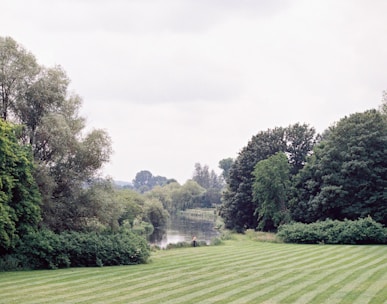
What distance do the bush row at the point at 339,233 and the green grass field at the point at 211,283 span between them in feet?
41.8

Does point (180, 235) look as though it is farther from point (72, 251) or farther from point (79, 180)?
point (72, 251)

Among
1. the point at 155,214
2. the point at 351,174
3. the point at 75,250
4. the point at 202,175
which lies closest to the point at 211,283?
the point at 75,250

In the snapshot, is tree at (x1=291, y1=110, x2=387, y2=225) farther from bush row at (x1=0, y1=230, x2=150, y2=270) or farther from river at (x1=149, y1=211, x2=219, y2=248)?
bush row at (x1=0, y1=230, x2=150, y2=270)

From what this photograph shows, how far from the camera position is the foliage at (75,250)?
70.3 ft

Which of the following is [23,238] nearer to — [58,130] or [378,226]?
[58,130]

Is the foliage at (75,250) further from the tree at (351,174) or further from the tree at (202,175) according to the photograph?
the tree at (202,175)

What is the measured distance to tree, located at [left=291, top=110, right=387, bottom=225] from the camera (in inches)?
1633

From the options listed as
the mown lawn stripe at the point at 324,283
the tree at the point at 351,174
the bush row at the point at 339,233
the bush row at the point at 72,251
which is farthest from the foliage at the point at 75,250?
the tree at the point at 351,174

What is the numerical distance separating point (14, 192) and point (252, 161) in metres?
40.8

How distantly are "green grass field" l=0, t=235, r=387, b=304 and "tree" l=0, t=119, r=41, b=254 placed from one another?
2577 millimetres

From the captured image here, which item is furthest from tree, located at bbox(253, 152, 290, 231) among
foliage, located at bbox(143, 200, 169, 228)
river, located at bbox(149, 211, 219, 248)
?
foliage, located at bbox(143, 200, 169, 228)

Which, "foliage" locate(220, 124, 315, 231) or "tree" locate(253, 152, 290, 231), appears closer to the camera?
"tree" locate(253, 152, 290, 231)

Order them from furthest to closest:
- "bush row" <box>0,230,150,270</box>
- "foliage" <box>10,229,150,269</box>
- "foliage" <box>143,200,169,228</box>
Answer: "foliage" <box>143,200,169,228</box> → "foliage" <box>10,229,150,269</box> → "bush row" <box>0,230,150,270</box>

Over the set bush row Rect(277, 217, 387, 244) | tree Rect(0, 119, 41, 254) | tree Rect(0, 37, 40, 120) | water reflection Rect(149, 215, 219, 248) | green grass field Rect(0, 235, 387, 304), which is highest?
tree Rect(0, 37, 40, 120)
